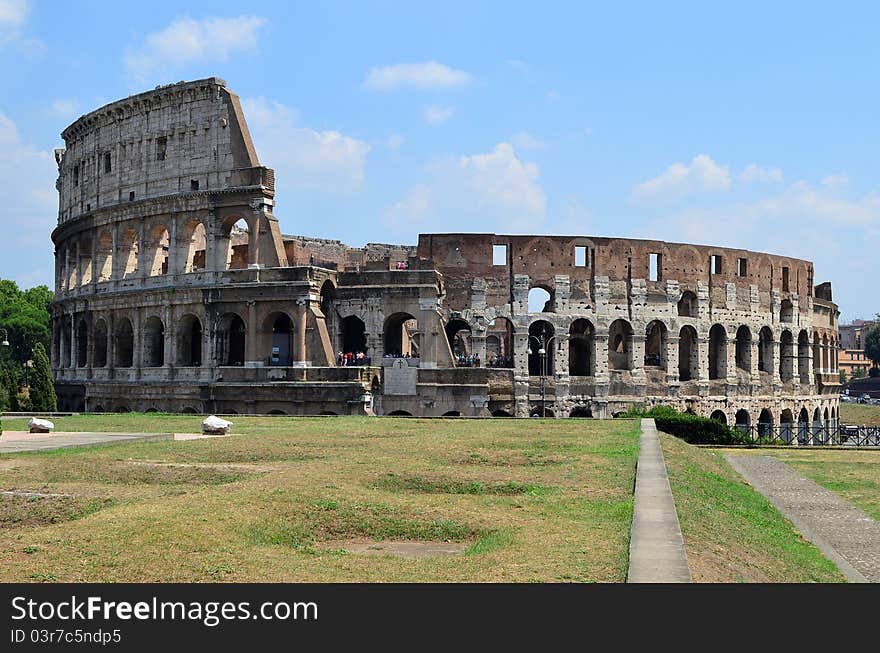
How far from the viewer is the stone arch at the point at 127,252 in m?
47.6

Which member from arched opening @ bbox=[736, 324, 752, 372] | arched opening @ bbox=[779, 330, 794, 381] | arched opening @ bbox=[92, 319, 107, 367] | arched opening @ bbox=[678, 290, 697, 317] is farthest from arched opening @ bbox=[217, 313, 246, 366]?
arched opening @ bbox=[779, 330, 794, 381]

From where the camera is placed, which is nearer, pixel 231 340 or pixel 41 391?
pixel 41 391

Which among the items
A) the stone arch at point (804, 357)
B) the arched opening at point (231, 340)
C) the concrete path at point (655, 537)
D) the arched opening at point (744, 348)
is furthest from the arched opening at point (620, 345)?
the concrete path at point (655, 537)

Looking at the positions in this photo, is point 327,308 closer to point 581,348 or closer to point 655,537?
point 581,348

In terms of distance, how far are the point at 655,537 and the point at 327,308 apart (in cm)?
3565

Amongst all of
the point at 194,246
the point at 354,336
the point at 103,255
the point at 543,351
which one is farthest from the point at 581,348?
the point at 103,255

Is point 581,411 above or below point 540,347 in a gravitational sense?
below

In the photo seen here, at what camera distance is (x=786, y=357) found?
181 ft

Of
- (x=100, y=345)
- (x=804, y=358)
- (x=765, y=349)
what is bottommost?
(x=804, y=358)

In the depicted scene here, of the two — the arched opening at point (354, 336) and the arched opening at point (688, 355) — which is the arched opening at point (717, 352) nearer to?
the arched opening at point (688, 355)

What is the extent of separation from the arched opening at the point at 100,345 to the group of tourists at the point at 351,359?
13807 millimetres

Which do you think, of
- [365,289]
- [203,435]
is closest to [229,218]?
[365,289]

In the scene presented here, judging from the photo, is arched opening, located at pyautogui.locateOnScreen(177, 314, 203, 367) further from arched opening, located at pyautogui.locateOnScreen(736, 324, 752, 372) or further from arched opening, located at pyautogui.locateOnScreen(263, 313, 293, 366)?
arched opening, located at pyautogui.locateOnScreen(736, 324, 752, 372)

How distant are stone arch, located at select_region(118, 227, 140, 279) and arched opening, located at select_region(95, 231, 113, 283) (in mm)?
1454
